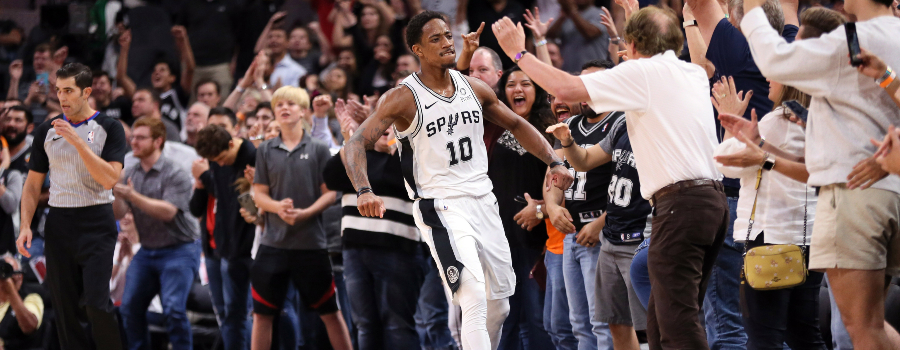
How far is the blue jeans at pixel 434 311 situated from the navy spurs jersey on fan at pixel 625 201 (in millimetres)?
2048

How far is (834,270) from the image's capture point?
12.5ft

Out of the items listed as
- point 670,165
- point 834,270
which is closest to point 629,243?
point 670,165

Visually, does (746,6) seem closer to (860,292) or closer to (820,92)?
(820,92)

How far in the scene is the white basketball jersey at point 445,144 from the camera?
511cm

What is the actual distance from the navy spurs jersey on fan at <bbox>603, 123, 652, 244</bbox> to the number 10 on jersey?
2.99 feet

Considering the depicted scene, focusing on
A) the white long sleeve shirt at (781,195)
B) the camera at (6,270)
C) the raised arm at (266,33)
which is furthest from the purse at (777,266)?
the raised arm at (266,33)

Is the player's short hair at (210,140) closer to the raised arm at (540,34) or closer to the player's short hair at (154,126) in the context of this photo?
the player's short hair at (154,126)

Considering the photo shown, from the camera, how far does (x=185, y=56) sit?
12.5 m

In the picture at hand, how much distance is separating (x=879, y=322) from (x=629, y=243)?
5.48 feet

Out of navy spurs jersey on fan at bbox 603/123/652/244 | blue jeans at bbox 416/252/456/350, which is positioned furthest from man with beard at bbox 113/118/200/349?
navy spurs jersey on fan at bbox 603/123/652/244

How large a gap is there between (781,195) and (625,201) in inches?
38.0

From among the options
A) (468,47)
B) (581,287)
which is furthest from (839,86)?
(468,47)

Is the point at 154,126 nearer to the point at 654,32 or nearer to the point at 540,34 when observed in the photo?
the point at 540,34

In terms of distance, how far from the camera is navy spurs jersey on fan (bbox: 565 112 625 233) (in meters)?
5.67
